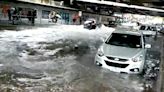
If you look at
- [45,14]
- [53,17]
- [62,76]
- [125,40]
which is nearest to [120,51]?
[125,40]

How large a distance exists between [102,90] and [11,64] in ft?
14.4

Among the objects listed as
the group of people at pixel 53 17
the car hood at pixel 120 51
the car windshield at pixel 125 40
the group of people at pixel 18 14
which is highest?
the car windshield at pixel 125 40

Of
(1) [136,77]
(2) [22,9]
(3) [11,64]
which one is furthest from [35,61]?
(2) [22,9]

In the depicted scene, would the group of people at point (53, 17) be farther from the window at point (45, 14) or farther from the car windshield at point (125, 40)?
the car windshield at point (125, 40)

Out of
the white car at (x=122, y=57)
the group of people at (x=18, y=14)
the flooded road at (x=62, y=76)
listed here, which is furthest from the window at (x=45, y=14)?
the white car at (x=122, y=57)

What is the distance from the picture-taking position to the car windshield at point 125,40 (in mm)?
13316

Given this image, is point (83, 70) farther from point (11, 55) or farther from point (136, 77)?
point (11, 55)

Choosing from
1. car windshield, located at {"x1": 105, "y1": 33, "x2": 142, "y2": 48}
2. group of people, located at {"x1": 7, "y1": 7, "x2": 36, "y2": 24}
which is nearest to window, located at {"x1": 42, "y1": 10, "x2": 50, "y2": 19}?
group of people, located at {"x1": 7, "y1": 7, "x2": 36, "y2": 24}

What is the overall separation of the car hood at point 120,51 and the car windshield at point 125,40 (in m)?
0.55

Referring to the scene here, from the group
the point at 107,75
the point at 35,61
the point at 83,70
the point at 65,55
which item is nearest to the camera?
the point at 107,75

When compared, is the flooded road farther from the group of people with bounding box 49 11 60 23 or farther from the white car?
the group of people with bounding box 49 11 60 23

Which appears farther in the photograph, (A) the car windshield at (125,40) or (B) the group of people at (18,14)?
(B) the group of people at (18,14)

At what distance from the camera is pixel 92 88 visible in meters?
9.64

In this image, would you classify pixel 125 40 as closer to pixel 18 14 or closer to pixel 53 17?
pixel 18 14
